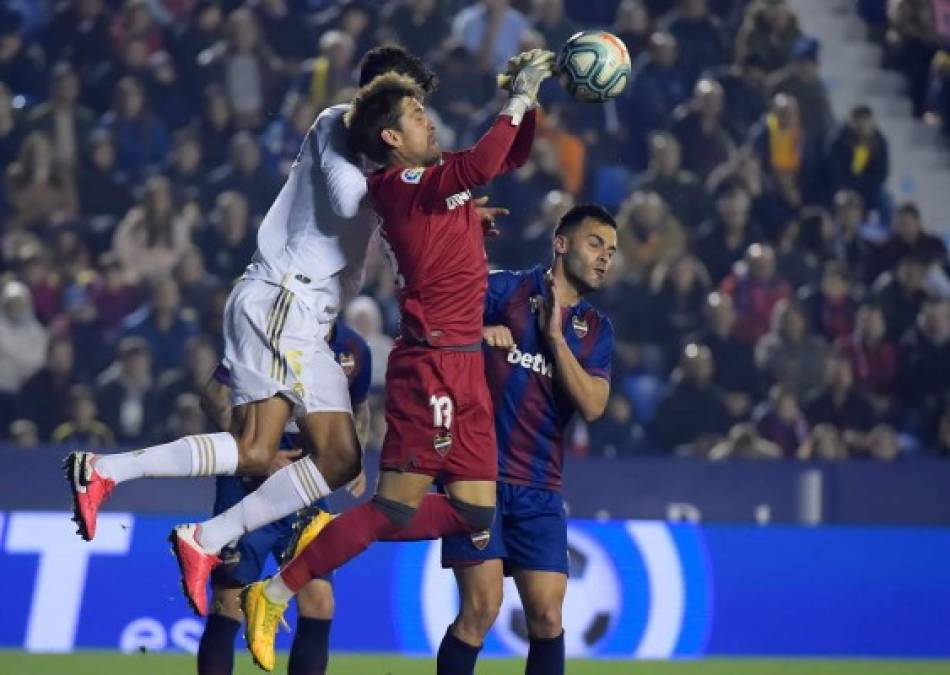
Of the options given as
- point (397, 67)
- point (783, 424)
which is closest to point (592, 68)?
point (397, 67)

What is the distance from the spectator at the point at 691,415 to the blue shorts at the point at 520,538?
17.0 ft

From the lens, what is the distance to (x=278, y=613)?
6.17 meters

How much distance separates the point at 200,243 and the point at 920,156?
18.8ft

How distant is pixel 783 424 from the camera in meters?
12.0

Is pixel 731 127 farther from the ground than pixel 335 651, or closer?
farther from the ground

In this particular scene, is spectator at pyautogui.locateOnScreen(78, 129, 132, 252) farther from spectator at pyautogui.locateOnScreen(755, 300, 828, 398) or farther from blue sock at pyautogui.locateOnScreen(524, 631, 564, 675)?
blue sock at pyautogui.locateOnScreen(524, 631, 564, 675)

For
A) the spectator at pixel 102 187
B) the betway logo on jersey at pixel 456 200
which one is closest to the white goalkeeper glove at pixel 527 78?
the betway logo on jersey at pixel 456 200

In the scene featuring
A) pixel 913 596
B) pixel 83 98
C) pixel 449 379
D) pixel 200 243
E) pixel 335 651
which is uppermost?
pixel 83 98

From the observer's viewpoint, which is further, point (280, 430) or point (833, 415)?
point (833, 415)

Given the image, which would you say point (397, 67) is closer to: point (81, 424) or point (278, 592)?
point (278, 592)

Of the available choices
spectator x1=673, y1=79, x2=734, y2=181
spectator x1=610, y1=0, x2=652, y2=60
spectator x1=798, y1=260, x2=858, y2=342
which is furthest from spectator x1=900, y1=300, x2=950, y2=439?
spectator x1=610, y1=0, x2=652, y2=60

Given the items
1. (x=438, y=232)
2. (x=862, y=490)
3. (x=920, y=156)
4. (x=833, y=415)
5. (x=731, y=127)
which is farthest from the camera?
(x=920, y=156)

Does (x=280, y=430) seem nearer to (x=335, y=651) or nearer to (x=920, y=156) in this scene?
(x=335, y=651)

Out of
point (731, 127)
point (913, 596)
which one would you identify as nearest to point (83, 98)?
point (731, 127)
